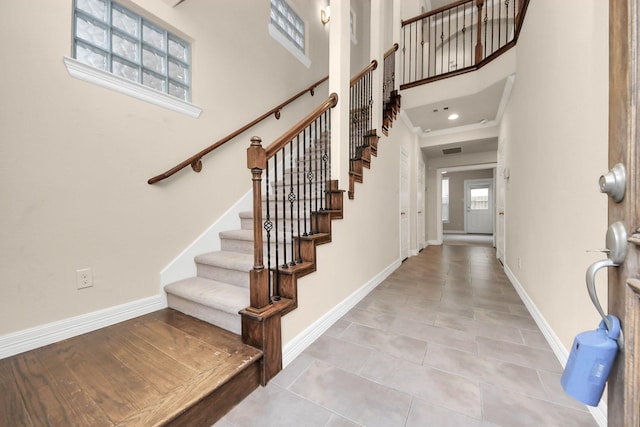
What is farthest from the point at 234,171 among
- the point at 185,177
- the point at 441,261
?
the point at 441,261

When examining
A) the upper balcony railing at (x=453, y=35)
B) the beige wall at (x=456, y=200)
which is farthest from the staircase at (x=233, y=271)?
the beige wall at (x=456, y=200)

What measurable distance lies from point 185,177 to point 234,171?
0.54 meters

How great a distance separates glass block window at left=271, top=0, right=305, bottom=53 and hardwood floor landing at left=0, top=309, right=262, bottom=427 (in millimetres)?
3606

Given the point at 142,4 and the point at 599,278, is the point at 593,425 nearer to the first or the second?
the point at 599,278

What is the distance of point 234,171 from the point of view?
2686 millimetres

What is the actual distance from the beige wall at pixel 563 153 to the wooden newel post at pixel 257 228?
1.61 meters

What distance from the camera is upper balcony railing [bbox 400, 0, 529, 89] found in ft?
11.5

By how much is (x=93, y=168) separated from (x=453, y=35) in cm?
685

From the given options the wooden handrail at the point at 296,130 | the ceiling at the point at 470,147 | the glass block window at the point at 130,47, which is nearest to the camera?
the wooden handrail at the point at 296,130

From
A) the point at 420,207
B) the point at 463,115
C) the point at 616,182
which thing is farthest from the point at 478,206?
the point at 616,182

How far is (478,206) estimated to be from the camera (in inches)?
382

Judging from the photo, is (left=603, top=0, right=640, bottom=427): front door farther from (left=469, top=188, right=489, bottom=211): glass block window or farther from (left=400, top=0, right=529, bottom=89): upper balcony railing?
(left=469, top=188, right=489, bottom=211): glass block window

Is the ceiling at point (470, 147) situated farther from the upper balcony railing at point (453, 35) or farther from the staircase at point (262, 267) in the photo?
the staircase at point (262, 267)

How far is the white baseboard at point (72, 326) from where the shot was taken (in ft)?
4.67
